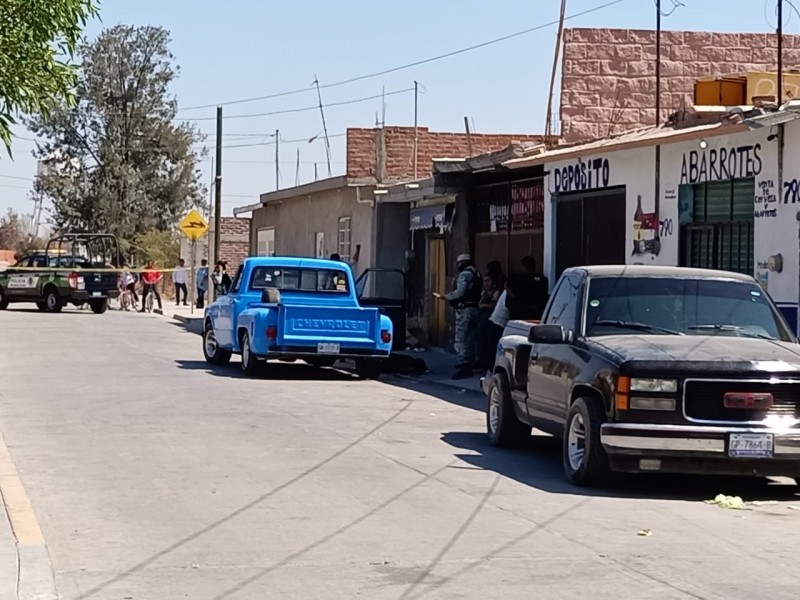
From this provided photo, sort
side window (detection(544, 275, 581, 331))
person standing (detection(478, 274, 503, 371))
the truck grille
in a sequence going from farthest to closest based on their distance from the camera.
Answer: person standing (detection(478, 274, 503, 371)) < side window (detection(544, 275, 581, 331)) < the truck grille

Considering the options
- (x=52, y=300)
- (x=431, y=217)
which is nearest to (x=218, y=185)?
(x=52, y=300)

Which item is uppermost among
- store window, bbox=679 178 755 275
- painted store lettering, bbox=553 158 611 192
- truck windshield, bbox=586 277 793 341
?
painted store lettering, bbox=553 158 611 192

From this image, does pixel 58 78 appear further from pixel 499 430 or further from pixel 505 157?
pixel 505 157

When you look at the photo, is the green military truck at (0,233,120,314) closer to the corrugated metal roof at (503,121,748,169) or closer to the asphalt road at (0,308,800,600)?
the corrugated metal roof at (503,121,748,169)

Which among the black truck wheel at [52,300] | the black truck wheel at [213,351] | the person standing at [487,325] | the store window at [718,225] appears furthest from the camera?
the black truck wheel at [52,300]

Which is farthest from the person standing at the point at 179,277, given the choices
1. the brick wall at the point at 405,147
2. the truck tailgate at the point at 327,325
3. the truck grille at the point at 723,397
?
the truck grille at the point at 723,397

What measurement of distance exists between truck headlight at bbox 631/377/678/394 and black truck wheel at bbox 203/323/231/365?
13.9 m

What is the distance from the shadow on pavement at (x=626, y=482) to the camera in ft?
37.2

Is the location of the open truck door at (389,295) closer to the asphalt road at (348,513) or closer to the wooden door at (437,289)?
the wooden door at (437,289)

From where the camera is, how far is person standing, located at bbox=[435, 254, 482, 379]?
75.1 feet

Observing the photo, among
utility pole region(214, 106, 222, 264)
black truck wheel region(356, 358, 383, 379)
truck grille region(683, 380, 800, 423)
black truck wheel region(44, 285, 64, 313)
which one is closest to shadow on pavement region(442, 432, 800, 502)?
truck grille region(683, 380, 800, 423)

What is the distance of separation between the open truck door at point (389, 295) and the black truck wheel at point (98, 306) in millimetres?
13336

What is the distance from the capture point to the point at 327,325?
21.6 meters

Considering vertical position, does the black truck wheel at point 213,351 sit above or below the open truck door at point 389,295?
below
